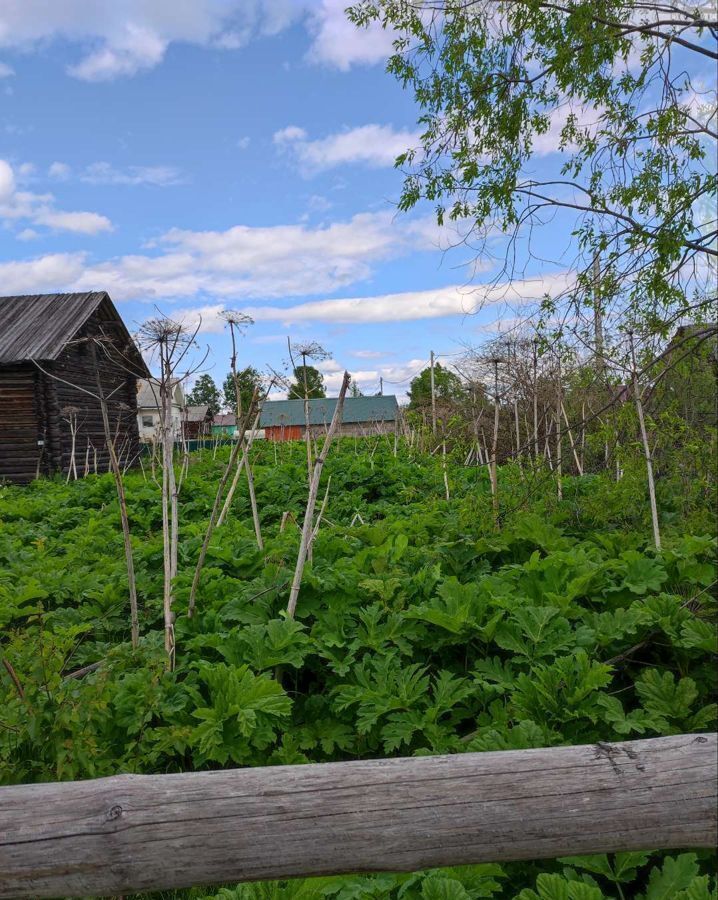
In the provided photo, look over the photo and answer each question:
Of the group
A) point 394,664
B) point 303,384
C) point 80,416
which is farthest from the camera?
point 80,416

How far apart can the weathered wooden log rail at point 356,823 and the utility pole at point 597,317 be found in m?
4.73

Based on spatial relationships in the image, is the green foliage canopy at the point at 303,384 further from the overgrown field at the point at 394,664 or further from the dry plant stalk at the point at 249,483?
the overgrown field at the point at 394,664

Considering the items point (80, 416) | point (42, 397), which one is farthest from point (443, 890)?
point (80, 416)

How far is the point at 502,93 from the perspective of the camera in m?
6.96

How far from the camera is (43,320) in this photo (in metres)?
21.8

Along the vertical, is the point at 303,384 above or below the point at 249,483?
above

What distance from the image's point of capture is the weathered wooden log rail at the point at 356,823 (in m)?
1.70

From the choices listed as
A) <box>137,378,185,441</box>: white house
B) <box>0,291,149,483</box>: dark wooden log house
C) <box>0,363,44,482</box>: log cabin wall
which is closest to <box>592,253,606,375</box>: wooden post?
<box>137,378,185,441</box>: white house

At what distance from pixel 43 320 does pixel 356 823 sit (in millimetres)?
22985

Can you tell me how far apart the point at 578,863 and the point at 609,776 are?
142 cm

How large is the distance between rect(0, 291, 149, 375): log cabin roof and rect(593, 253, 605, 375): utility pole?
51.0 ft

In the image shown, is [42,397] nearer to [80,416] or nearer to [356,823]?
[80,416]

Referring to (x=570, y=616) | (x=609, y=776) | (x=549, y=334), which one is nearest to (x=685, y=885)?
(x=609, y=776)

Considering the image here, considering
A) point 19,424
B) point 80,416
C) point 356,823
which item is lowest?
point 356,823
